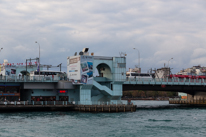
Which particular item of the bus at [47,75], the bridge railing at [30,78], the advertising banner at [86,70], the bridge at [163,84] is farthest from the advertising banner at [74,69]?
the bridge at [163,84]

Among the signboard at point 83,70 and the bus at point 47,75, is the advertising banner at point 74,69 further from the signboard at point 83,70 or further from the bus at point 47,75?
the bus at point 47,75

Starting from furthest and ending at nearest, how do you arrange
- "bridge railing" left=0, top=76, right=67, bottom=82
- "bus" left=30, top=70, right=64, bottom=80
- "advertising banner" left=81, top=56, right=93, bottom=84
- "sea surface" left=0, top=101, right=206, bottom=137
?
"bus" left=30, top=70, right=64, bottom=80 < "advertising banner" left=81, top=56, right=93, bottom=84 < "bridge railing" left=0, top=76, right=67, bottom=82 < "sea surface" left=0, top=101, right=206, bottom=137

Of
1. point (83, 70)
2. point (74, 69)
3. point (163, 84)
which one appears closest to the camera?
point (83, 70)

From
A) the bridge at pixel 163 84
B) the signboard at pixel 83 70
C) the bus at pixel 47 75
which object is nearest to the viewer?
the signboard at pixel 83 70

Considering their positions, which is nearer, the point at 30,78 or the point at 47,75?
the point at 30,78

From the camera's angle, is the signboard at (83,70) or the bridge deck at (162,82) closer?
the signboard at (83,70)

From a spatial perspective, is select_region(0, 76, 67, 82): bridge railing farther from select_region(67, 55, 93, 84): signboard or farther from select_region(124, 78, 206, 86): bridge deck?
select_region(124, 78, 206, 86): bridge deck

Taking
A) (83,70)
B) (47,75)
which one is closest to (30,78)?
(47,75)

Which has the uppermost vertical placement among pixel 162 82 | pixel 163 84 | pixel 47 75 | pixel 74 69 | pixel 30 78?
pixel 74 69

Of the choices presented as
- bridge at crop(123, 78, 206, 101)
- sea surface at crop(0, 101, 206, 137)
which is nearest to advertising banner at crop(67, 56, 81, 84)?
sea surface at crop(0, 101, 206, 137)

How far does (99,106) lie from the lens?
300 ft

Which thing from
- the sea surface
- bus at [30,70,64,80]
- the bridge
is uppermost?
bus at [30,70,64,80]

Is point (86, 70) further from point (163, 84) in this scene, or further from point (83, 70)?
point (163, 84)

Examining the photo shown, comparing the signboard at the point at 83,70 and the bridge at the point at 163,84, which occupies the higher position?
the signboard at the point at 83,70
